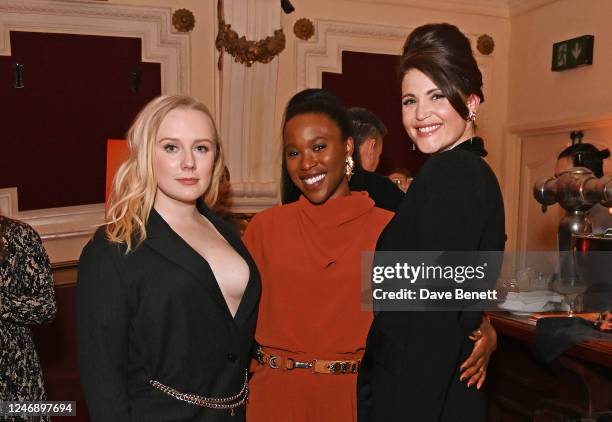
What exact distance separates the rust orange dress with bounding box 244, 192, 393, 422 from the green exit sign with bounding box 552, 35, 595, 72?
2.72m

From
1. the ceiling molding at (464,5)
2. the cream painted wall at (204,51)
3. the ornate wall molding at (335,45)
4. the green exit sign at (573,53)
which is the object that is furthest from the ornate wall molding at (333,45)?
the green exit sign at (573,53)

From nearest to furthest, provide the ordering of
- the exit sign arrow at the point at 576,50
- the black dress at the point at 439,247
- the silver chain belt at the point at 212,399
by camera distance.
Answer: the black dress at the point at 439,247 < the silver chain belt at the point at 212,399 < the exit sign arrow at the point at 576,50

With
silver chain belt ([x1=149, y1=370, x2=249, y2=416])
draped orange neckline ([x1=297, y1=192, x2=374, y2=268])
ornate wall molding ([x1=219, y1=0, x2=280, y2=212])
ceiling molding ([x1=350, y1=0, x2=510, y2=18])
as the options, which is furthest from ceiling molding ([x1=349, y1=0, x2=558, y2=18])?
silver chain belt ([x1=149, y1=370, x2=249, y2=416])

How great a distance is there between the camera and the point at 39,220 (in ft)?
10.9

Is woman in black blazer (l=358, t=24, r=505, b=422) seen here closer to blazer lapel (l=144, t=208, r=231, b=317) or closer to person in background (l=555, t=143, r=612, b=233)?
blazer lapel (l=144, t=208, r=231, b=317)

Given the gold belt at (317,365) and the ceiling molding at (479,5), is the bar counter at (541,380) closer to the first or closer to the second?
the gold belt at (317,365)

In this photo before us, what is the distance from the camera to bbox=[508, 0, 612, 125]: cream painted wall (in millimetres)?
3762

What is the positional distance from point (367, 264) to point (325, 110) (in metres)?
0.49

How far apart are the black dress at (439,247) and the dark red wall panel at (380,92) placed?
2.81m

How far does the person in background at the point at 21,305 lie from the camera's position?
2.08 meters

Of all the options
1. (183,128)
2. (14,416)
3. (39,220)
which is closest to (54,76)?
(39,220)

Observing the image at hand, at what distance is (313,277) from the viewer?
68.8 inches

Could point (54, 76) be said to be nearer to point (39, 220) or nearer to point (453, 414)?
point (39, 220)
